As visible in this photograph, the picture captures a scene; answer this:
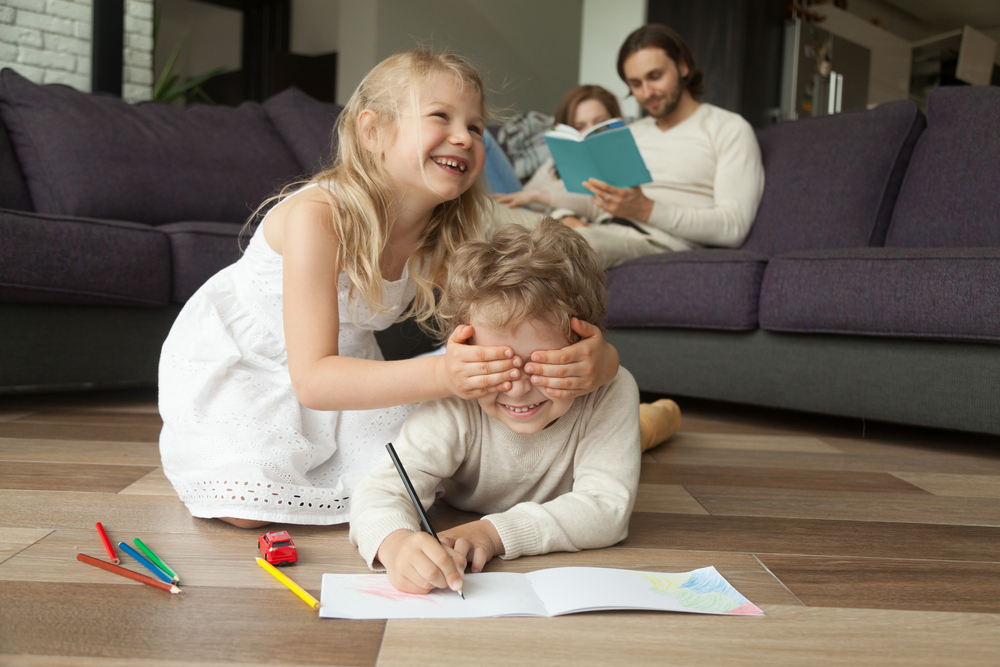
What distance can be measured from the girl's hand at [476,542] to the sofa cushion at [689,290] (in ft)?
3.71

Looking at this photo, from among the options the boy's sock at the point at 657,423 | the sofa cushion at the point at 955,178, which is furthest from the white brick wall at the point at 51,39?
the sofa cushion at the point at 955,178

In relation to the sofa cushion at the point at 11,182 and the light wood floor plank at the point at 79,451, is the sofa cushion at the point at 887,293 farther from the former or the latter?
the sofa cushion at the point at 11,182

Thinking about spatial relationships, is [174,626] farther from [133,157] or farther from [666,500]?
[133,157]

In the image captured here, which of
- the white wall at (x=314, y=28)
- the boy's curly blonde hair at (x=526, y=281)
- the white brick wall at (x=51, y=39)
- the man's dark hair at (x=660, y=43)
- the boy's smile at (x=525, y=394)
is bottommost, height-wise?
the boy's smile at (x=525, y=394)

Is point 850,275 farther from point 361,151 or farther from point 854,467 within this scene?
point 361,151

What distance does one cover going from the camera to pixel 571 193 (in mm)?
2258

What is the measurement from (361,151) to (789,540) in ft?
2.68

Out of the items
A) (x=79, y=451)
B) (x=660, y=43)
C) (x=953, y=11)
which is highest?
(x=953, y=11)

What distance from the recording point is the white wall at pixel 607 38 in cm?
413

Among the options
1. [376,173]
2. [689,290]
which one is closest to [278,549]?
[376,173]

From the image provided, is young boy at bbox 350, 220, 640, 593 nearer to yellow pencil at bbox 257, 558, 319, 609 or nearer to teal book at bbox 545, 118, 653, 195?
yellow pencil at bbox 257, 558, 319, 609

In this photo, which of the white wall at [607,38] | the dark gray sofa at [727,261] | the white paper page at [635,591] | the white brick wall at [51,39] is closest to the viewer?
the white paper page at [635,591]

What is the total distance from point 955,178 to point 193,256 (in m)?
1.94

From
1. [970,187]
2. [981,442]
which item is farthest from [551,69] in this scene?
[981,442]
